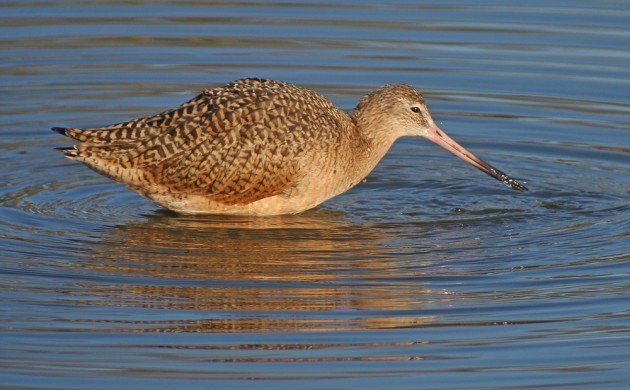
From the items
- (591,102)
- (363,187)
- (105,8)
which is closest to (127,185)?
(363,187)

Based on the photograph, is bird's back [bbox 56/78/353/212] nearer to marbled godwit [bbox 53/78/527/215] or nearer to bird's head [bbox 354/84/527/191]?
marbled godwit [bbox 53/78/527/215]

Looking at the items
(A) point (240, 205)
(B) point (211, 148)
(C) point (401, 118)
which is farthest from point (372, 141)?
(B) point (211, 148)

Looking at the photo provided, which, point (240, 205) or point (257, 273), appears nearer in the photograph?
point (257, 273)

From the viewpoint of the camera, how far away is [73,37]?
1617cm

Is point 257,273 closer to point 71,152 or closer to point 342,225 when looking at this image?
point 342,225

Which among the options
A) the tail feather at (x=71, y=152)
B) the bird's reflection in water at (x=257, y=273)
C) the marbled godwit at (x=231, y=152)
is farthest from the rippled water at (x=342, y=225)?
the tail feather at (x=71, y=152)

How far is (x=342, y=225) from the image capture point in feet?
37.2

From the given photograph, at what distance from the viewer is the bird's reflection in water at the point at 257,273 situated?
29.5ft

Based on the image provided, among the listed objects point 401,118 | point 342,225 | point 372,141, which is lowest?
point 342,225

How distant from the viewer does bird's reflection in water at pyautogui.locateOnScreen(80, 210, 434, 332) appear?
8984 millimetres

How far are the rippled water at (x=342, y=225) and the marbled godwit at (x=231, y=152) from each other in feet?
0.76

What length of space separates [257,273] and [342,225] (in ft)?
5.27

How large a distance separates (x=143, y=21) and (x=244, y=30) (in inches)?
44.9

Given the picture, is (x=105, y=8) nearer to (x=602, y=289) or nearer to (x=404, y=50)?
(x=404, y=50)
